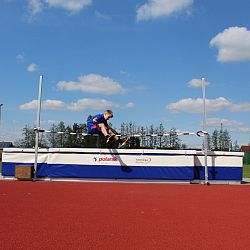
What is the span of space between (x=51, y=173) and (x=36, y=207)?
815 centimetres

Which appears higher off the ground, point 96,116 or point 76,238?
point 96,116

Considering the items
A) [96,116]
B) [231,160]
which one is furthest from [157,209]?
[231,160]

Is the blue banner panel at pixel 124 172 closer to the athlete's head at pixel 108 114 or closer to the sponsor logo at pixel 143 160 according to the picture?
the sponsor logo at pixel 143 160

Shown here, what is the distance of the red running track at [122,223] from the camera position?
468 centimetres

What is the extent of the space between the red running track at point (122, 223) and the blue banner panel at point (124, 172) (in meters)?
6.03

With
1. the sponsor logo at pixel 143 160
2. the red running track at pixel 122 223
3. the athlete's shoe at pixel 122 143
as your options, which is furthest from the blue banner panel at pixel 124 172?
the red running track at pixel 122 223

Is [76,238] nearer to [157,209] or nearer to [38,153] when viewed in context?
[157,209]

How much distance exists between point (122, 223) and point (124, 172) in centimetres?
932

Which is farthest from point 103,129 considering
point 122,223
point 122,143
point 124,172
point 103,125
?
point 122,223

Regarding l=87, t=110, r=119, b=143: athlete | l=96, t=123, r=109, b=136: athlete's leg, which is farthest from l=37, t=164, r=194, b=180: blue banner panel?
l=96, t=123, r=109, b=136: athlete's leg

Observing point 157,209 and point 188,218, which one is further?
point 157,209

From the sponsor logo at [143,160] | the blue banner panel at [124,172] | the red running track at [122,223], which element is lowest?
the red running track at [122,223]

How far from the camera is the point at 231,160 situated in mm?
15414

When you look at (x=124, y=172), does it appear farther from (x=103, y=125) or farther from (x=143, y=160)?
(x=103, y=125)
